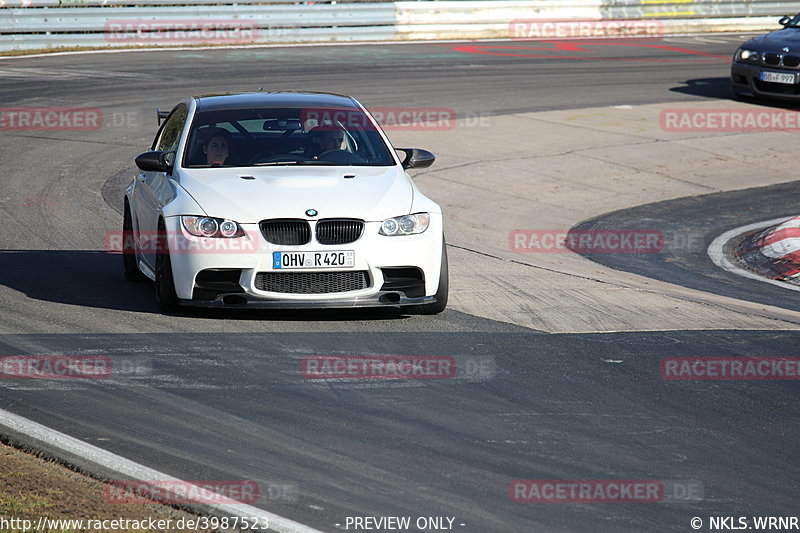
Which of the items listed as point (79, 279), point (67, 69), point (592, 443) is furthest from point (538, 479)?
point (67, 69)

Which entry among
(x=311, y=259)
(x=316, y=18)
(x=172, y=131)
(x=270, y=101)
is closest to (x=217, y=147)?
(x=270, y=101)

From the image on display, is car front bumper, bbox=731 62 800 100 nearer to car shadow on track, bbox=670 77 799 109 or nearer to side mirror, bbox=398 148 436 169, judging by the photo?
car shadow on track, bbox=670 77 799 109

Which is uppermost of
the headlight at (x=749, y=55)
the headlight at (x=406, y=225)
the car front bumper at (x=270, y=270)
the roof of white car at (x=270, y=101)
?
the roof of white car at (x=270, y=101)

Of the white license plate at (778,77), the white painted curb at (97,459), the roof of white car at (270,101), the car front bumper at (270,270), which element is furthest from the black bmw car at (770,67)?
the white painted curb at (97,459)

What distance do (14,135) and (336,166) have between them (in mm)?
9382

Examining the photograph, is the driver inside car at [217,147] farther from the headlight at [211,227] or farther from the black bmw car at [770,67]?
the black bmw car at [770,67]

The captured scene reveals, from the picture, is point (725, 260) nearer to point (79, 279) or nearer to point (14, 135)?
point (79, 279)

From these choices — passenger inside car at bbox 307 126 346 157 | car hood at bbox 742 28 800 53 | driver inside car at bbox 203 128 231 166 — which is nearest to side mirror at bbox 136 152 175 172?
driver inside car at bbox 203 128 231 166

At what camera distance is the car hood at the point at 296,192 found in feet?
27.3

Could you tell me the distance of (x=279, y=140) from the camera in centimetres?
937

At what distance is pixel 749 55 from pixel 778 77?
2.34ft

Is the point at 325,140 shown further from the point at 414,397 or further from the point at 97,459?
the point at 97,459

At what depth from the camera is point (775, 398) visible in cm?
699

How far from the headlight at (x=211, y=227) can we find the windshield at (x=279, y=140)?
882 mm
